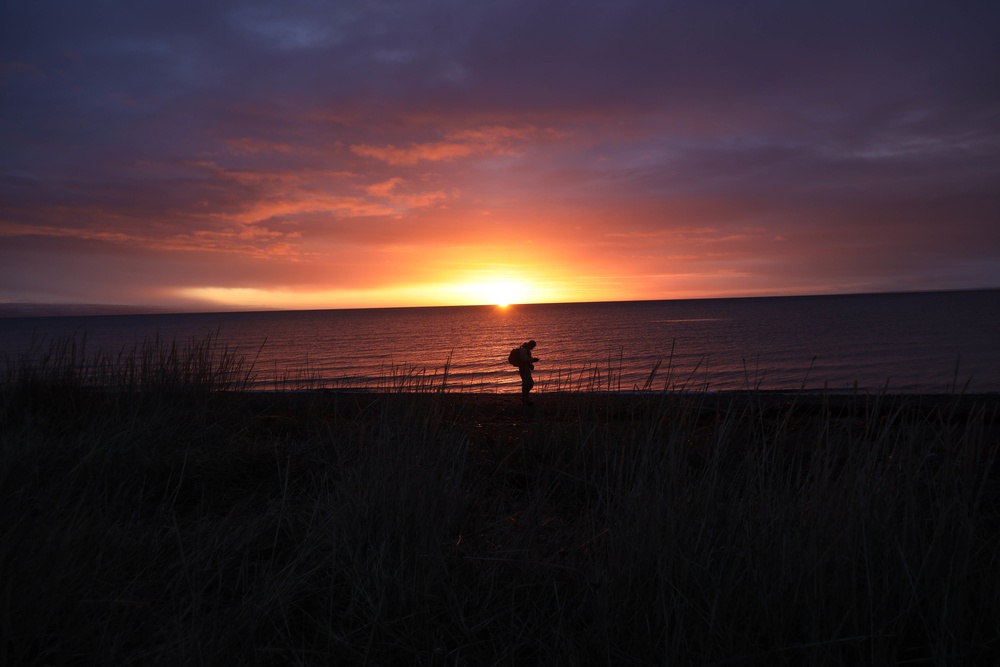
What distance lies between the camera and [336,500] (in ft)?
12.7

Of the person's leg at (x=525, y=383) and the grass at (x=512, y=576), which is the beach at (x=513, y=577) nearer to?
the grass at (x=512, y=576)

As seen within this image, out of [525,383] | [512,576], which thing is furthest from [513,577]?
[525,383]

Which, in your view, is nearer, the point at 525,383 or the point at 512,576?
the point at 512,576

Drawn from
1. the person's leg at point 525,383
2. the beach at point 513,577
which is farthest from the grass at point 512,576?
the person's leg at point 525,383

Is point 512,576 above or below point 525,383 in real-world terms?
below

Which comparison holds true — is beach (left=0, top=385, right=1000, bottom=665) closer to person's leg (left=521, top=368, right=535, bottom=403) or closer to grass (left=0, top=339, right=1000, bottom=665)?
grass (left=0, top=339, right=1000, bottom=665)

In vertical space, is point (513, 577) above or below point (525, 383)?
below

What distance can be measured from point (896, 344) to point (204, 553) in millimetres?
48969

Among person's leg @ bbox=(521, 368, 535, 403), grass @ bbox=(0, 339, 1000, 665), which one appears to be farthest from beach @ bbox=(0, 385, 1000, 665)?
person's leg @ bbox=(521, 368, 535, 403)

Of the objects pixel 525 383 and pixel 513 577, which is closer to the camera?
pixel 513 577

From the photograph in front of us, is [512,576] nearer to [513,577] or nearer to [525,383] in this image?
[513,577]

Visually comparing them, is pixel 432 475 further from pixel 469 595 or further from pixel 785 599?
pixel 785 599

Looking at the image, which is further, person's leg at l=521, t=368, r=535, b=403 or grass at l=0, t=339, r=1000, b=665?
person's leg at l=521, t=368, r=535, b=403

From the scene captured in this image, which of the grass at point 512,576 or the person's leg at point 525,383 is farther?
the person's leg at point 525,383
